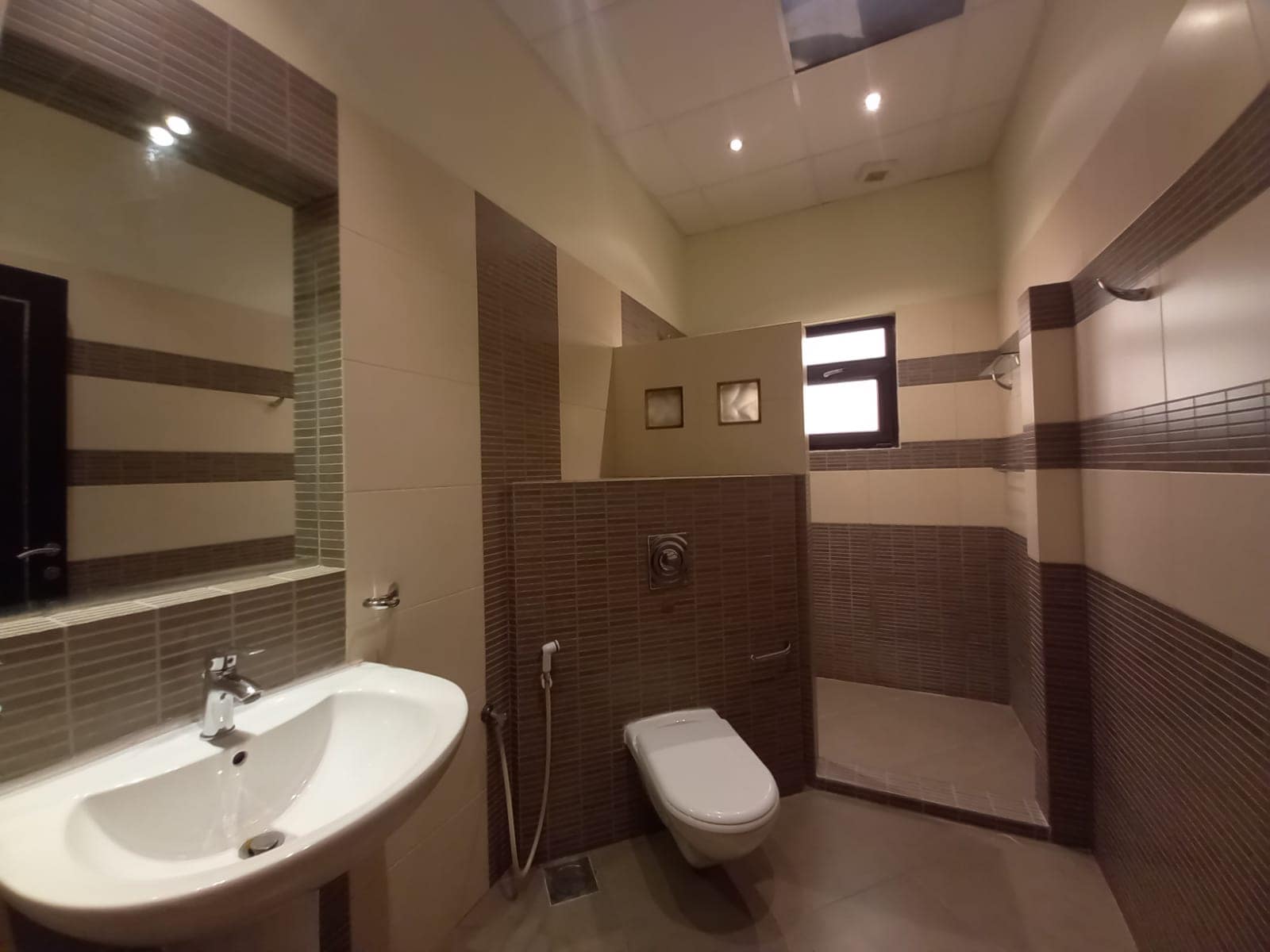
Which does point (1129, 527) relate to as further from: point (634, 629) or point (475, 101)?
point (475, 101)

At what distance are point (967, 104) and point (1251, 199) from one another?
184 cm

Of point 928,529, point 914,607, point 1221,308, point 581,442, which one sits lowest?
point 914,607

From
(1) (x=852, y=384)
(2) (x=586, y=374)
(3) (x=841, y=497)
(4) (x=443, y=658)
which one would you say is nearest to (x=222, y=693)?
(4) (x=443, y=658)

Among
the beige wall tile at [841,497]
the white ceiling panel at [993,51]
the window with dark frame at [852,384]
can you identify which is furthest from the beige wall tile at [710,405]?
the white ceiling panel at [993,51]

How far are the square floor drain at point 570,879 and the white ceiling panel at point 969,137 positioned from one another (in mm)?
3381

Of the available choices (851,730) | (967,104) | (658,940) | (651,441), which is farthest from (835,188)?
(658,940)

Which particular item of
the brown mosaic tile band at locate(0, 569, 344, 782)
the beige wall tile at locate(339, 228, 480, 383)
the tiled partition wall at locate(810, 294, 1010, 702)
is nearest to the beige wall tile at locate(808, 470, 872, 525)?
the tiled partition wall at locate(810, 294, 1010, 702)

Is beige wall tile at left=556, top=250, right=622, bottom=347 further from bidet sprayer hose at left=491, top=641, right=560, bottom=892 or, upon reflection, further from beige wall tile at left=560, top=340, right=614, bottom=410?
bidet sprayer hose at left=491, top=641, right=560, bottom=892

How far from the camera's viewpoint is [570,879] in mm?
1556

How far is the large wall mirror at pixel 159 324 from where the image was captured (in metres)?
0.91

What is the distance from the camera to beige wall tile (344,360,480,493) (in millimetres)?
1174

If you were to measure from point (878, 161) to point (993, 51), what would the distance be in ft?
2.14

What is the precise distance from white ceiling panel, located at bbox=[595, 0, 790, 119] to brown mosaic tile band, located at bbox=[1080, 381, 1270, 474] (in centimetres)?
173

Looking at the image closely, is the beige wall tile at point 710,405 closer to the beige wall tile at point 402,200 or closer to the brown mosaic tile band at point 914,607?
the brown mosaic tile band at point 914,607
